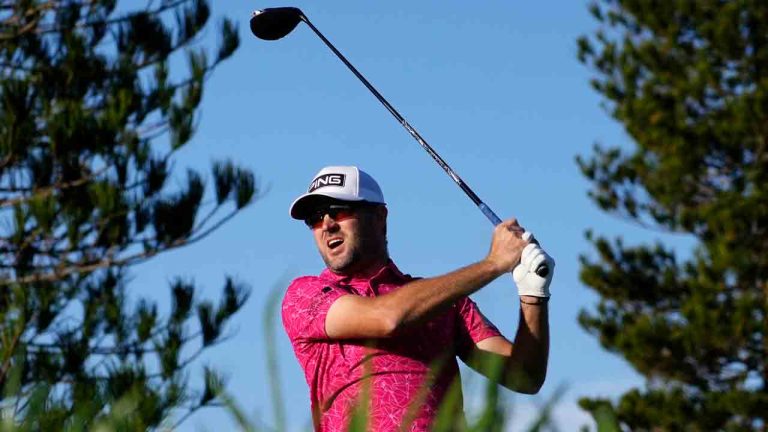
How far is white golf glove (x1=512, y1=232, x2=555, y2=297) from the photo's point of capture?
11.1 ft

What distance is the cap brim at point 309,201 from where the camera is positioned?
12.1 ft

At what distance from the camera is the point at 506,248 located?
3.38 meters

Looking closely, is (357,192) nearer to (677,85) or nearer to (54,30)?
(54,30)

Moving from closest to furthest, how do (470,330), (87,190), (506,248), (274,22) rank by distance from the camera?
(506,248)
(470,330)
(274,22)
(87,190)

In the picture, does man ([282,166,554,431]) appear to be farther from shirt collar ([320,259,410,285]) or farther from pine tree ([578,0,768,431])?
pine tree ([578,0,768,431])

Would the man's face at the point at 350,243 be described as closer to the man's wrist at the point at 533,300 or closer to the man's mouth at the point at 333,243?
the man's mouth at the point at 333,243

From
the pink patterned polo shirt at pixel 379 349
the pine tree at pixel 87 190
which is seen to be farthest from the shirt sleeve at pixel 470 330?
the pine tree at pixel 87 190

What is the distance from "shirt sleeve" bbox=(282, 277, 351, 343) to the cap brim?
158 millimetres

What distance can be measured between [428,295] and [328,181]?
562 millimetres

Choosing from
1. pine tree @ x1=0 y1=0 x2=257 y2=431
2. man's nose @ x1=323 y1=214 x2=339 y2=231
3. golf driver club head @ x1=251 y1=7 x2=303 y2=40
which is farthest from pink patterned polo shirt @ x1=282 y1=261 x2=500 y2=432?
pine tree @ x1=0 y1=0 x2=257 y2=431

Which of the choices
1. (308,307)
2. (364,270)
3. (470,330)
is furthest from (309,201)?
(470,330)

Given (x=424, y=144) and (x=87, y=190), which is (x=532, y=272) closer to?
(x=424, y=144)

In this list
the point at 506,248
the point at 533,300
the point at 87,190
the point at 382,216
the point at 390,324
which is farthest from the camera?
the point at 87,190

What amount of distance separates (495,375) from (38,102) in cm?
1549
